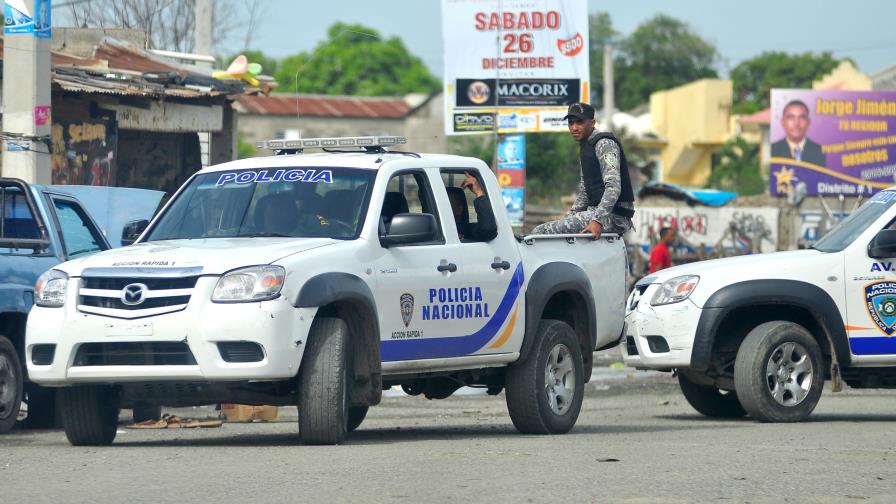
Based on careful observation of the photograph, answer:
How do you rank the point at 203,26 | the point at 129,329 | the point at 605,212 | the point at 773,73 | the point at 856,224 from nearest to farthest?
the point at 129,329, the point at 605,212, the point at 856,224, the point at 203,26, the point at 773,73

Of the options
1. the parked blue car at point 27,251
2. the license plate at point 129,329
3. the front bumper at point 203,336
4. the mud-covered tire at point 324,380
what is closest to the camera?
the front bumper at point 203,336

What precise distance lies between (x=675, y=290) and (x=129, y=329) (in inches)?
199

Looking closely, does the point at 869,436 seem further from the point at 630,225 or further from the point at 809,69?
the point at 809,69

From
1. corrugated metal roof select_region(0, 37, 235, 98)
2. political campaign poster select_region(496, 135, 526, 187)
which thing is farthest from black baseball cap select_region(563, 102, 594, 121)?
political campaign poster select_region(496, 135, 526, 187)

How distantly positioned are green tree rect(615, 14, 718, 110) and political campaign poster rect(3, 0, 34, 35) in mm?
78410

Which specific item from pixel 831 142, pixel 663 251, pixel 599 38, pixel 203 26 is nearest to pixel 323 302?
pixel 663 251

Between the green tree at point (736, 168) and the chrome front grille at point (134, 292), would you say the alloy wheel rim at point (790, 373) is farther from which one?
the green tree at point (736, 168)

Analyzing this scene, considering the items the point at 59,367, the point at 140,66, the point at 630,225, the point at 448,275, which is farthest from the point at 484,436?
the point at 140,66

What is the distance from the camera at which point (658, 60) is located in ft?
311

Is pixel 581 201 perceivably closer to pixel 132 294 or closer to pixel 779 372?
pixel 779 372

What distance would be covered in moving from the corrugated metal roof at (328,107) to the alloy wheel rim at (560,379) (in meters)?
62.7

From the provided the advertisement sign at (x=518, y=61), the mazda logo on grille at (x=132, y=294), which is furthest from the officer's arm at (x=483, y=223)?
the advertisement sign at (x=518, y=61)

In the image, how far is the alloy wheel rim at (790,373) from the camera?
11914 mm

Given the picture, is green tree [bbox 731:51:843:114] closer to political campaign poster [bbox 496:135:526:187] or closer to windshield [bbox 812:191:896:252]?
political campaign poster [bbox 496:135:526:187]
